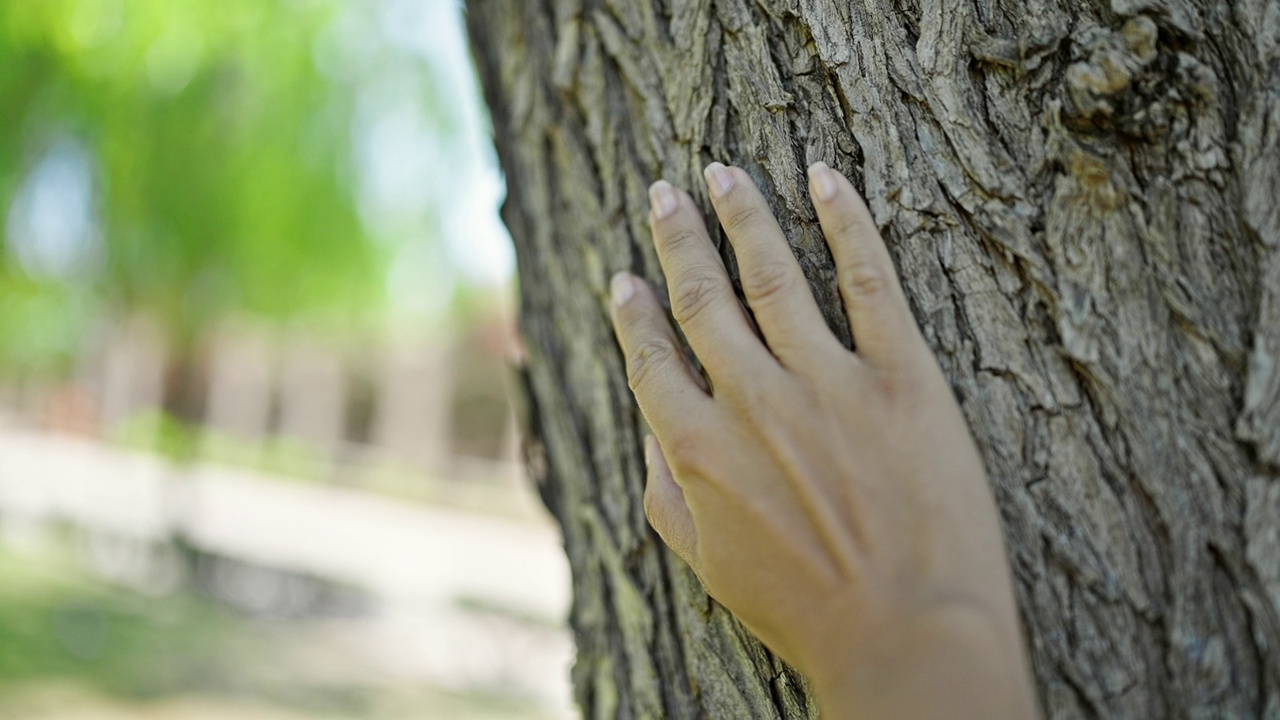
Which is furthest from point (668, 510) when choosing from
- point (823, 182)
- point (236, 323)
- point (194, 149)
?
point (236, 323)

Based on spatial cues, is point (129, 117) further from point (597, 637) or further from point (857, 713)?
point (857, 713)

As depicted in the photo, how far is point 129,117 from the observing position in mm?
7367

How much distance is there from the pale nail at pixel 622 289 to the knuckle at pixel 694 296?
0.13 metres

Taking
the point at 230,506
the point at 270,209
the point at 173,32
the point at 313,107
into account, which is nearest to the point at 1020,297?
the point at 173,32

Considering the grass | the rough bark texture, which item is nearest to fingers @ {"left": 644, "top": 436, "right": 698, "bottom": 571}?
the rough bark texture

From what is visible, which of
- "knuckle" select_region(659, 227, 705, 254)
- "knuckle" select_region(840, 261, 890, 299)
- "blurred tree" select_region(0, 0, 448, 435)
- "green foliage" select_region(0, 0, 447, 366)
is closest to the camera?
"knuckle" select_region(840, 261, 890, 299)

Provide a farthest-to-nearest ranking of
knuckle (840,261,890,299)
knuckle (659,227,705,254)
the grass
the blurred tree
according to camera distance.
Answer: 1. the grass
2. the blurred tree
3. knuckle (659,227,705,254)
4. knuckle (840,261,890,299)

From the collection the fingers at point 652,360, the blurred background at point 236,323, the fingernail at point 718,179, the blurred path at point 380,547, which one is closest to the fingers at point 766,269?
the fingernail at point 718,179

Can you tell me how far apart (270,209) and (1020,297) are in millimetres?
8186

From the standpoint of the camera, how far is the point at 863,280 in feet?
3.10

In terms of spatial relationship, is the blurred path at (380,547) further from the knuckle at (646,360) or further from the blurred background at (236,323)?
the knuckle at (646,360)

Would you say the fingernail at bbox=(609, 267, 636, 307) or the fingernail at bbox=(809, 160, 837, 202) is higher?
the fingernail at bbox=(609, 267, 636, 307)

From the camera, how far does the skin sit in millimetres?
851

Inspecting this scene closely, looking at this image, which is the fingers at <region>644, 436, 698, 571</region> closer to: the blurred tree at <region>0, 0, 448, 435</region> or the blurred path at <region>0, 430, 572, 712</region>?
the blurred tree at <region>0, 0, 448, 435</region>
